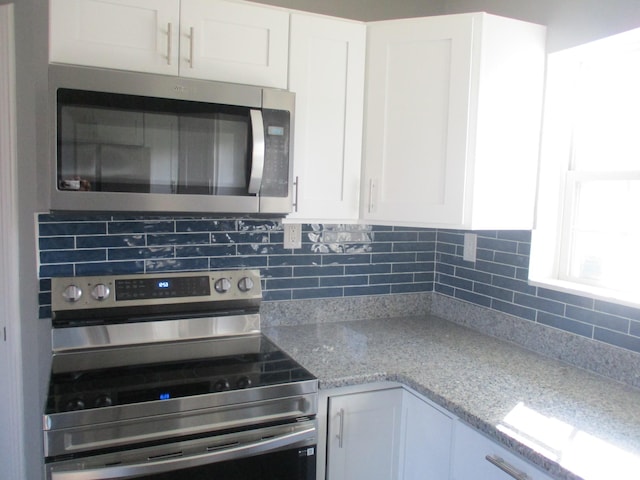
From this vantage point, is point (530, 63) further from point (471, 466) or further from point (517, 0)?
point (471, 466)

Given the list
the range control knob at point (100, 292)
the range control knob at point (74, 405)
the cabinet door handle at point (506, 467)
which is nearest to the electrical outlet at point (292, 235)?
the range control knob at point (100, 292)

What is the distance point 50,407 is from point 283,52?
53.6 inches

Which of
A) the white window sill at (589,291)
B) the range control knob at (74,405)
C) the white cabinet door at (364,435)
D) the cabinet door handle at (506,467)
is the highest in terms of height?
the white window sill at (589,291)

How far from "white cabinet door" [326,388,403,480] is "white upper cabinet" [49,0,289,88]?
116cm

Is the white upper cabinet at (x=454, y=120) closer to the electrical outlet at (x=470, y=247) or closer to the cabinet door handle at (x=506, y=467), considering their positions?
the electrical outlet at (x=470, y=247)

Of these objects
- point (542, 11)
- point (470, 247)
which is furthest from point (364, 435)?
point (542, 11)

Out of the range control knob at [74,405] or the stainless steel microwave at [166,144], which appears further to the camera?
the stainless steel microwave at [166,144]

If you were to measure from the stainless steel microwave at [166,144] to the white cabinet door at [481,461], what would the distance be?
94 centimetres

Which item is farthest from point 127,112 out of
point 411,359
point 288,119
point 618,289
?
point 618,289

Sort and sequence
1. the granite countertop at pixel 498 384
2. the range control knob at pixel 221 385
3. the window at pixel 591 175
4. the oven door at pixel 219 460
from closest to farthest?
the granite countertop at pixel 498 384, the oven door at pixel 219 460, the range control knob at pixel 221 385, the window at pixel 591 175

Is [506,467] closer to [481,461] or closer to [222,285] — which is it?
[481,461]

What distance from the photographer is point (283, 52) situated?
185 centimetres

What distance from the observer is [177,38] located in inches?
66.6

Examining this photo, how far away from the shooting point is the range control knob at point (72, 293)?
1800mm
